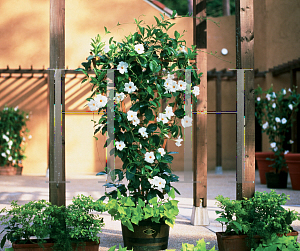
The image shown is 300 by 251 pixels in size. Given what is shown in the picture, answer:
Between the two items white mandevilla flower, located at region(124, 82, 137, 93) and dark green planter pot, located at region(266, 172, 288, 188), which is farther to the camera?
dark green planter pot, located at region(266, 172, 288, 188)

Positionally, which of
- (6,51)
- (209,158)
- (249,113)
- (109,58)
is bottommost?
(209,158)

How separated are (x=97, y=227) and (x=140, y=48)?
1.50 meters

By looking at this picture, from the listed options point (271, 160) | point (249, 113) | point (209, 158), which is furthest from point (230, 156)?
point (249, 113)

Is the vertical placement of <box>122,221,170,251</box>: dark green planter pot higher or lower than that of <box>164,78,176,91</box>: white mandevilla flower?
lower

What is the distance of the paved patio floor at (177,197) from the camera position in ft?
12.3

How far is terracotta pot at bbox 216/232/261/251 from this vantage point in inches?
119

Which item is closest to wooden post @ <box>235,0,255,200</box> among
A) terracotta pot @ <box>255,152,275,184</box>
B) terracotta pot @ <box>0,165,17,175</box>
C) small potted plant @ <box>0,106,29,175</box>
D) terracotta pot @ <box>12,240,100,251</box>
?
terracotta pot @ <box>12,240,100,251</box>

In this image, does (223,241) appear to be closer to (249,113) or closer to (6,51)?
(249,113)

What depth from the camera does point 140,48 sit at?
126 inches

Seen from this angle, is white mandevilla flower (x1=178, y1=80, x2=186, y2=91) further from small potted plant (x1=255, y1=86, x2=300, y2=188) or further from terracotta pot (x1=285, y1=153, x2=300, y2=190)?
small potted plant (x1=255, y1=86, x2=300, y2=188)

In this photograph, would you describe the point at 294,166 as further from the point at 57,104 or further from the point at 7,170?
the point at 7,170

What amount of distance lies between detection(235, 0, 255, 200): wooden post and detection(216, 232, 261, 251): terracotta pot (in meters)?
0.37


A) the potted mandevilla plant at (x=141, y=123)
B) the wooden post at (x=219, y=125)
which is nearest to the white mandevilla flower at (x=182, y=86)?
the potted mandevilla plant at (x=141, y=123)

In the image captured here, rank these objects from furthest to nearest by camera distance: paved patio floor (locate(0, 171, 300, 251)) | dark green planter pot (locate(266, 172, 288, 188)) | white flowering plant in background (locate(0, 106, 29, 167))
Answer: white flowering plant in background (locate(0, 106, 29, 167)), dark green planter pot (locate(266, 172, 288, 188)), paved patio floor (locate(0, 171, 300, 251))
